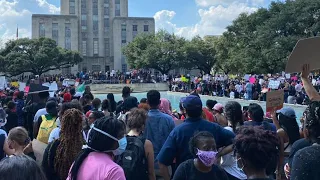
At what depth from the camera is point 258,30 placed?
4150 cm

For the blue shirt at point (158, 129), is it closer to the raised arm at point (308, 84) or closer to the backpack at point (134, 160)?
the backpack at point (134, 160)

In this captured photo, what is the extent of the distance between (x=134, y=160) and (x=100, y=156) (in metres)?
1.09

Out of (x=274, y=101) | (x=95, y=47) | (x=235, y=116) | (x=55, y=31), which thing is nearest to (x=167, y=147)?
(x=235, y=116)

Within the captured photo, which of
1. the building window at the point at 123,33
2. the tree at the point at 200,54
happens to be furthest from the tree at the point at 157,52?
the building window at the point at 123,33

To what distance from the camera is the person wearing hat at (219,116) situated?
6321 millimetres

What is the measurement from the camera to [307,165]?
262cm

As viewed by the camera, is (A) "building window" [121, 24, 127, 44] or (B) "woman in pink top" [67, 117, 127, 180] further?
(A) "building window" [121, 24, 127, 44]

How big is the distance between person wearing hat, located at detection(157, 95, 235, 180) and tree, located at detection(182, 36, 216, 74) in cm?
5529

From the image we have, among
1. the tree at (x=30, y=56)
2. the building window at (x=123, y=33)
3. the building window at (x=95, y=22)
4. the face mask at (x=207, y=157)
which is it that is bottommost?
the face mask at (x=207, y=157)

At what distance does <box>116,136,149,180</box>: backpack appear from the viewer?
3.96 m

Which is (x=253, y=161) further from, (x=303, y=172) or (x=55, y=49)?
(x=55, y=49)

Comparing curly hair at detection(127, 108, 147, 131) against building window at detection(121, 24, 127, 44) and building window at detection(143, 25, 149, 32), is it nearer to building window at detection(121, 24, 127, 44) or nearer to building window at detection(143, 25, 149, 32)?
building window at detection(121, 24, 127, 44)

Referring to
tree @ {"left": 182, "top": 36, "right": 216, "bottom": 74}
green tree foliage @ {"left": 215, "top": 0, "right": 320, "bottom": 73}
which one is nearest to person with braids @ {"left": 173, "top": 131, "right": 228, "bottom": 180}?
green tree foliage @ {"left": 215, "top": 0, "right": 320, "bottom": 73}

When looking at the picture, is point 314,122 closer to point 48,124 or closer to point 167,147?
point 167,147
